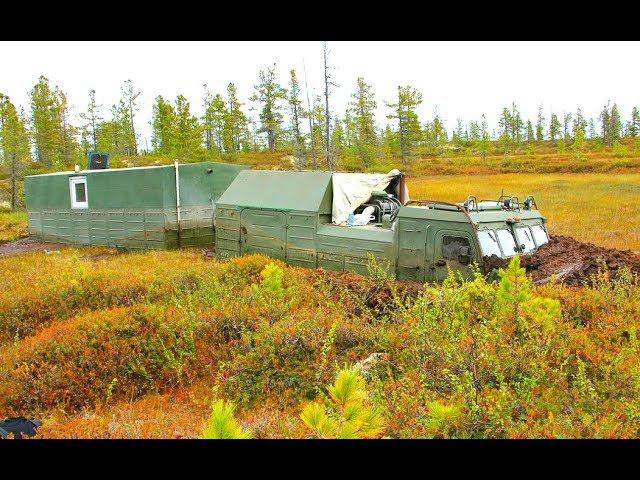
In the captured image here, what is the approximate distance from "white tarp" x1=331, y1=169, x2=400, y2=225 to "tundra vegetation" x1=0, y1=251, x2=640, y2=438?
326 centimetres

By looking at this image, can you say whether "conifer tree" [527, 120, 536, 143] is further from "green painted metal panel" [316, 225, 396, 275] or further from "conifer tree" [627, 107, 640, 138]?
"green painted metal panel" [316, 225, 396, 275]

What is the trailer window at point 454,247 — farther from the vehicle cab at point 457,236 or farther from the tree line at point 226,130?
the tree line at point 226,130

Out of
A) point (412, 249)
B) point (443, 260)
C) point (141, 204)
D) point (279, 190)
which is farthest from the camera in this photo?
point (141, 204)

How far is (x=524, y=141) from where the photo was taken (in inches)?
4144

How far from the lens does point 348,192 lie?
14445 mm

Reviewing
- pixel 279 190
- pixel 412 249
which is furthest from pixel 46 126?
pixel 412 249

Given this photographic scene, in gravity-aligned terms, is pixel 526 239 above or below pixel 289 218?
below

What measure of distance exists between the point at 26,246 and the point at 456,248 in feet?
65.4

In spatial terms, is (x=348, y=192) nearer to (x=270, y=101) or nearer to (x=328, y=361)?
(x=328, y=361)

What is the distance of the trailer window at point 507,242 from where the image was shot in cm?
1086

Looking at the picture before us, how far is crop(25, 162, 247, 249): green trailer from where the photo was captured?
64.7 ft

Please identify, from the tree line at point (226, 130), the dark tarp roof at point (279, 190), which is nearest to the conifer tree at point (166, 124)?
the tree line at point (226, 130)
